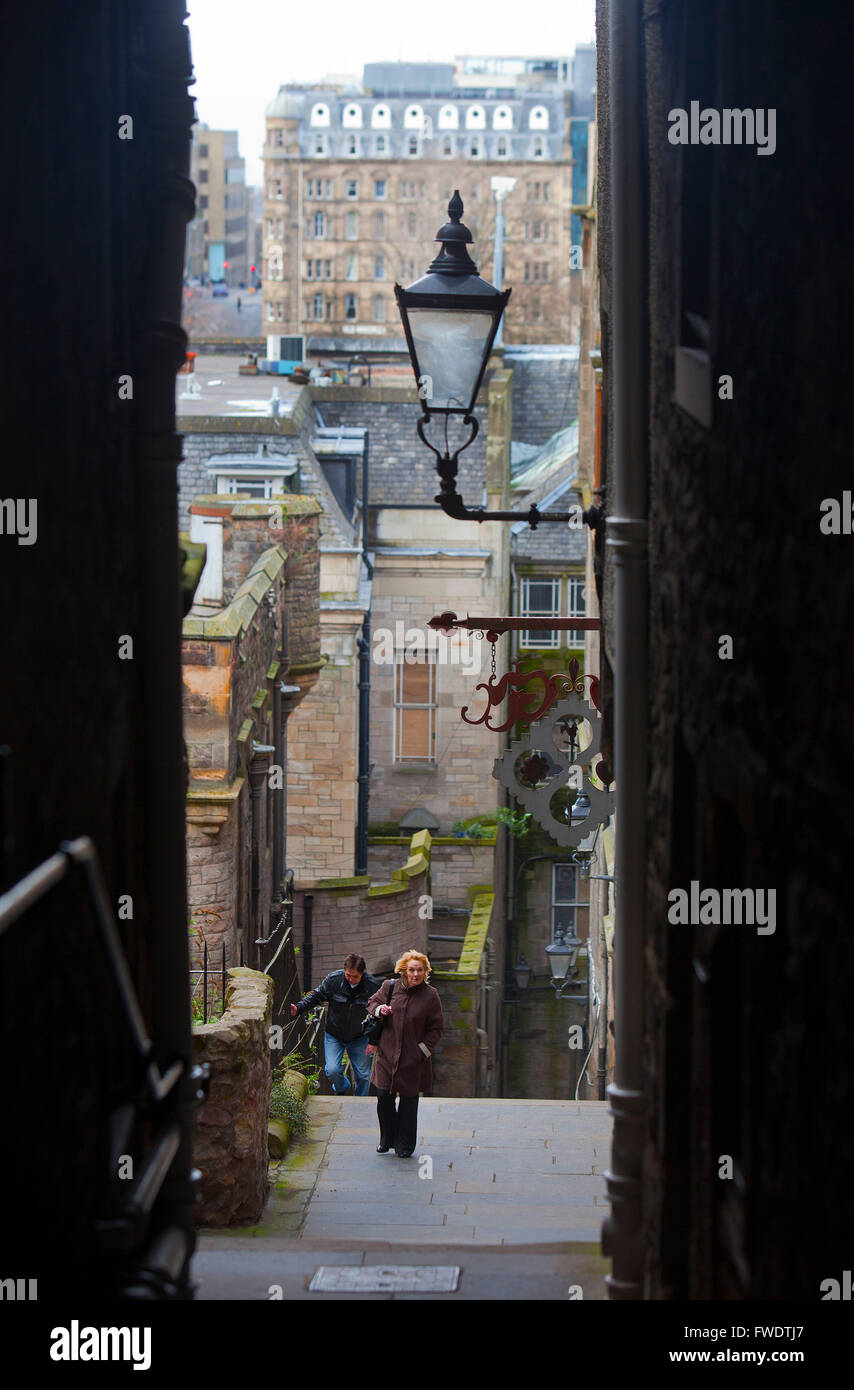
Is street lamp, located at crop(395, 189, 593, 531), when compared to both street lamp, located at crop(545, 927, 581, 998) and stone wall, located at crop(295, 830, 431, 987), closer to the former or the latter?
street lamp, located at crop(545, 927, 581, 998)

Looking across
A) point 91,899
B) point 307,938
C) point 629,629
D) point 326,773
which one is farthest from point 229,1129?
point 326,773

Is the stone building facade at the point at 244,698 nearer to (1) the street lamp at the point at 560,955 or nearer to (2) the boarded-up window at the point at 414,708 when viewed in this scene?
(1) the street lamp at the point at 560,955

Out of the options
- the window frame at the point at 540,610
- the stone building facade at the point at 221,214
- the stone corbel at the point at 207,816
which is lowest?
the stone corbel at the point at 207,816

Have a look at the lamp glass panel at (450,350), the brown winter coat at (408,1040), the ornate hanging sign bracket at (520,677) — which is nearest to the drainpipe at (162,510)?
the lamp glass panel at (450,350)

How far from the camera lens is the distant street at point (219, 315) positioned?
4405 inches

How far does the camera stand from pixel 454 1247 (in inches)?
297

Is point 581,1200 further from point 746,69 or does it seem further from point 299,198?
point 299,198

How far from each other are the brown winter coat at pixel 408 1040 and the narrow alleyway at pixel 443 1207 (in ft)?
1.64

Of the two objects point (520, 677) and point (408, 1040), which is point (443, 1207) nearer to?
point (408, 1040)

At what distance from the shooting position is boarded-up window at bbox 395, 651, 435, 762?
31438 mm

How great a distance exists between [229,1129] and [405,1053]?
1.88 metres

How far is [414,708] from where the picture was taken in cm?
3139

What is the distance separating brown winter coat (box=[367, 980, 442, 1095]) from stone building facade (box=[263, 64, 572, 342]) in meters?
85.6

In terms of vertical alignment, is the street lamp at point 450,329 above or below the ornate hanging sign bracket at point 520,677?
above
